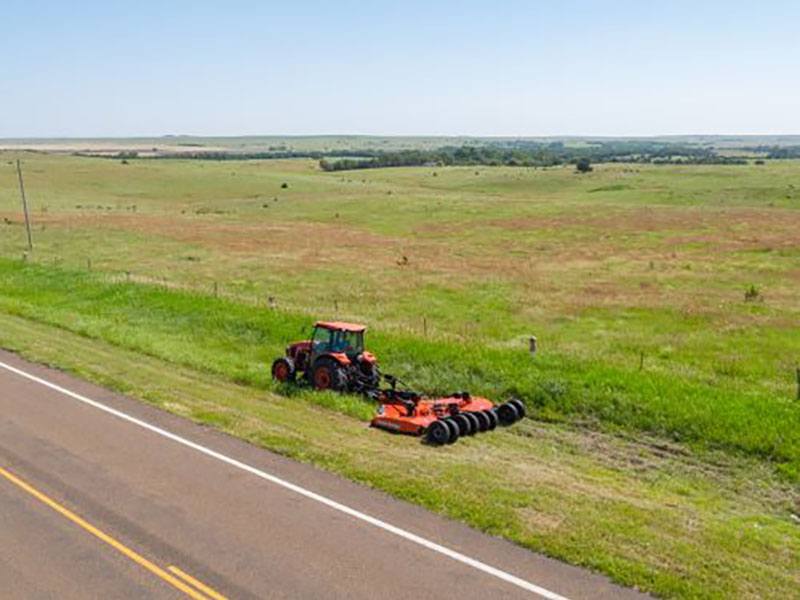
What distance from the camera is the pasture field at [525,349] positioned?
14.6 meters

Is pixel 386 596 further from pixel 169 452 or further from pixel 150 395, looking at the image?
pixel 150 395

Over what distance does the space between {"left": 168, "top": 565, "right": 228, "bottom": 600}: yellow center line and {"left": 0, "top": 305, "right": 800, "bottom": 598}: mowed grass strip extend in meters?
4.22

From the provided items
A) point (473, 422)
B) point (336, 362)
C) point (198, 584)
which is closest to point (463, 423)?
point (473, 422)

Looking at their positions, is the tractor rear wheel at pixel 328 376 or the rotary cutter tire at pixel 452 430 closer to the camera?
the rotary cutter tire at pixel 452 430

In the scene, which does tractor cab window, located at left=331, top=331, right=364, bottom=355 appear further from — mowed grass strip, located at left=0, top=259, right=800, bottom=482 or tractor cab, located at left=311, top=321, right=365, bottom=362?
mowed grass strip, located at left=0, top=259, right=800, bottom=482

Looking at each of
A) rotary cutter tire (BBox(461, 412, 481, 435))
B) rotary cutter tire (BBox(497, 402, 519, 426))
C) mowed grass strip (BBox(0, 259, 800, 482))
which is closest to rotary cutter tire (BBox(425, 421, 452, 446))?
rotary cutter tire (BBox(461, 412, 481, 435))

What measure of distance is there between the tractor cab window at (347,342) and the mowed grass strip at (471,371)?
1.62 metres

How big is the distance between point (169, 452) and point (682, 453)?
11.3m

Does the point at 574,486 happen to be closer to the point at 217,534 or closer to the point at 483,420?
the point at 483,420

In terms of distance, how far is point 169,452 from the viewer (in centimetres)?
1762

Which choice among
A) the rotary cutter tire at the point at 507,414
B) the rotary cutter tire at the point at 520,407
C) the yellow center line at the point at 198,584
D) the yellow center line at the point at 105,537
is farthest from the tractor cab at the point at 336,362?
the yellow center line at the point at 198,584

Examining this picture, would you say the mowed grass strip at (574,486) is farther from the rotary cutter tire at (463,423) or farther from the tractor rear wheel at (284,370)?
the tractor rear wheel at (284,370)

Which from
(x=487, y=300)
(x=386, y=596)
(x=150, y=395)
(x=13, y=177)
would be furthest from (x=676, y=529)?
(x=13, y=177)

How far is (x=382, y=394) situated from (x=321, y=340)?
2.70 meters
